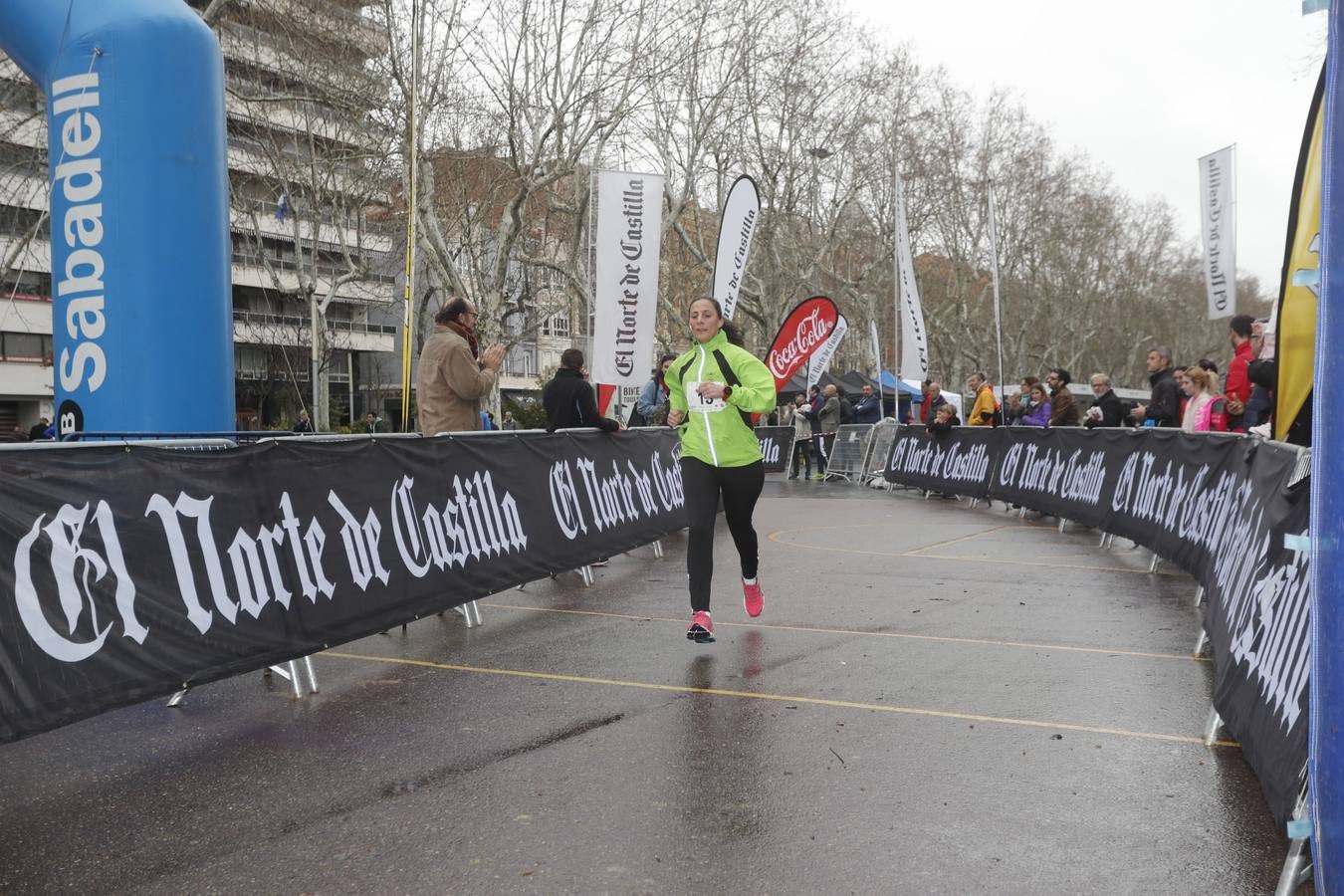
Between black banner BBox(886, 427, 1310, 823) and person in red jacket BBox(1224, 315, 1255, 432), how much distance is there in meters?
0.95

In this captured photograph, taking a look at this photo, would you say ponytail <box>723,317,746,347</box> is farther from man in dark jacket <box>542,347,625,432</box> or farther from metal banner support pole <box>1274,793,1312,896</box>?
metal banner support pole <box>1274,793,1312,896</box>

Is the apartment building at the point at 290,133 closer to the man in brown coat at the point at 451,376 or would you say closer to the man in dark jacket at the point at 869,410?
the man in brown coat at the point at 451,376

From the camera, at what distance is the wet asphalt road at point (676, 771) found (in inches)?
142

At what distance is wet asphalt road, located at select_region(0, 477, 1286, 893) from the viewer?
3.61 m

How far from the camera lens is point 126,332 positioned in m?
8.95

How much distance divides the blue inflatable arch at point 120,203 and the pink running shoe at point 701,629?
480 centimetres

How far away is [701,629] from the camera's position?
6965 millimetres

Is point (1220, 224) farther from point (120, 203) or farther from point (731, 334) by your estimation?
point (120, 203)

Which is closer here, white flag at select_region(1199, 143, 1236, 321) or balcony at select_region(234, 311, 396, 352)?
white flag at select_region(1199, 143, 1236, 321)

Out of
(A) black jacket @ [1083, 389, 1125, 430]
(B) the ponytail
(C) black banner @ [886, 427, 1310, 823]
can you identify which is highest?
(B) the ponytail

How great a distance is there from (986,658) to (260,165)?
28.7 metres

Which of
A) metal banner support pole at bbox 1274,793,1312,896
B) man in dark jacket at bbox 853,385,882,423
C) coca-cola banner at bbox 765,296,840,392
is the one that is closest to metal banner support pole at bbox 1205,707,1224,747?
metal banner support pole at bbox 1274,793,1312,896

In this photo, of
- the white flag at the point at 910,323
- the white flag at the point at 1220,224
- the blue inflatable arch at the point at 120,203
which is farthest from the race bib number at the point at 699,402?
the white flag at the point at 910,323

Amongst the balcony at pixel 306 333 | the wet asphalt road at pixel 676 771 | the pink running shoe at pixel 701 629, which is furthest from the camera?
the balcony at pixel 306 333
